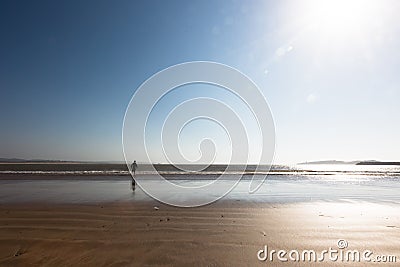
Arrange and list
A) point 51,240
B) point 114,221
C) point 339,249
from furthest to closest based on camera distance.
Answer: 1. point 114,221
2. point 51,240
3. point 339,249

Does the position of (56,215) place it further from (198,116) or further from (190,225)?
(198,116)

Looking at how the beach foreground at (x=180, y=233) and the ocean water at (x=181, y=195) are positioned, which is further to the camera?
the ocean water at (x=181, y=195)

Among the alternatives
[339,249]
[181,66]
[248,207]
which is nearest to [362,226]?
[339,249]

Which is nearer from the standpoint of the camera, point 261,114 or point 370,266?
point 370,266

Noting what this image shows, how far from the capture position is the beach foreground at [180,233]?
5598 mm

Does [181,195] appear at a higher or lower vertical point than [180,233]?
higher

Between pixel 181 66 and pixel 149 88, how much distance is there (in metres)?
2.79

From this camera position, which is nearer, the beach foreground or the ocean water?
the beach foreground

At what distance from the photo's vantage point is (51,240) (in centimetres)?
678

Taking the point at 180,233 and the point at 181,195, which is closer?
the point at 180,233

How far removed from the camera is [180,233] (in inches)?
295

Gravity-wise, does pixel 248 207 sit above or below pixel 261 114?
below

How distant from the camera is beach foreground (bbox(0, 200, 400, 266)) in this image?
5.60 m

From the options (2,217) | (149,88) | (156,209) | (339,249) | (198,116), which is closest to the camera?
(339,249)
